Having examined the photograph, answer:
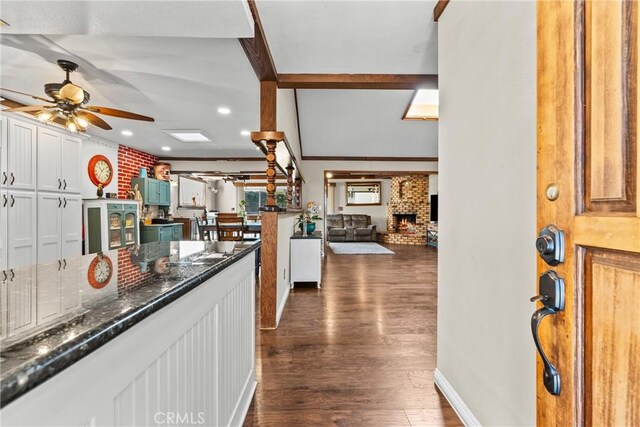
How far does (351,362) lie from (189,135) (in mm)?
4613

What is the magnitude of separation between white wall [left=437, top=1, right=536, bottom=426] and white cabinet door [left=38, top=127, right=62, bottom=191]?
4.50m

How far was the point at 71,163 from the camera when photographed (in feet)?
13.9

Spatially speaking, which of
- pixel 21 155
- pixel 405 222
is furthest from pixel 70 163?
pixel 405 222

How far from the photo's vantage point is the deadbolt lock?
70cm

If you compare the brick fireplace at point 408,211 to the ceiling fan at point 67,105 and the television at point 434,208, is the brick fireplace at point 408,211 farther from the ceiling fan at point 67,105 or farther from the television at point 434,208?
the ceiling fan at point 67,105

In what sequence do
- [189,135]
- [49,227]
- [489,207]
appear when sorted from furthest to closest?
[189,135] < [49,227] < [489,207]

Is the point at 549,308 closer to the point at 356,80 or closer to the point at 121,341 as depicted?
the point at 121,341

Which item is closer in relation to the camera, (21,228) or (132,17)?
(132,17)

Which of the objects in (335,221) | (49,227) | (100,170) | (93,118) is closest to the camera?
(93,118)

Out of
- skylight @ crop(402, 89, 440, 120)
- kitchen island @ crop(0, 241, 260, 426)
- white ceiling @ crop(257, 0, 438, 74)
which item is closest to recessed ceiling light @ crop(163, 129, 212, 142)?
white ceiling @ crop(257, 0, 438, 74)

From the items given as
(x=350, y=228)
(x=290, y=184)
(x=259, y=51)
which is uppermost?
(x=259, y=51)

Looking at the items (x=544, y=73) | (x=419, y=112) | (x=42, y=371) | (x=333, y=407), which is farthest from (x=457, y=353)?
(x=419, y=112)

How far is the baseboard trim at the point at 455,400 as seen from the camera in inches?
61.3

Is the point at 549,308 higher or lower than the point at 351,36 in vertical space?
lower
